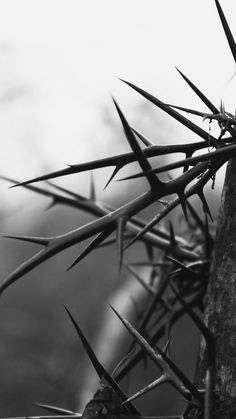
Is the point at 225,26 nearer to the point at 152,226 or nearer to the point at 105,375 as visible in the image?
the point at 152,226

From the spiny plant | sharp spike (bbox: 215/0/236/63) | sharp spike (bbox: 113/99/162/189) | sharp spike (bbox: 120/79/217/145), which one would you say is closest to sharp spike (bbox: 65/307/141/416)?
the spiny plant

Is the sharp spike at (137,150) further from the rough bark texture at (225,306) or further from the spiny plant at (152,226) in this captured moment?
the rough bark texture at (225,306)

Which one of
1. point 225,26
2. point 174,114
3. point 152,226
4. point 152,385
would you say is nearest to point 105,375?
point 152,385

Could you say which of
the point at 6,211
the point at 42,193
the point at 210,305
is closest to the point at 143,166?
the point at 210,305

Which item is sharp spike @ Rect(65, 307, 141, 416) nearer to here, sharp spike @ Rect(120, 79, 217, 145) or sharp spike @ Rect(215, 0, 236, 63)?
sharp spike @ Rect(120, 79, 217, 145)

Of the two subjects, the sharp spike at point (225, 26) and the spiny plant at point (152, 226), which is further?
the sharp spike at point (225, 26)

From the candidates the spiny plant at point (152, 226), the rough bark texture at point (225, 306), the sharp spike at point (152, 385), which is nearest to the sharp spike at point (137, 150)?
the spiny plant at point (152, 226)

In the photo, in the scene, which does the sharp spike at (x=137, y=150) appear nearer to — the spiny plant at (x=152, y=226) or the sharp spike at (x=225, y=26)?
the spiny plant at (x=152, y=226)

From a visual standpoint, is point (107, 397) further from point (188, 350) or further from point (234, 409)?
point (188, 350)

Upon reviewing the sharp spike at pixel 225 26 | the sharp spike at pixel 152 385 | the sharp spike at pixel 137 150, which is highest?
the sharp spike at pixel 225 26

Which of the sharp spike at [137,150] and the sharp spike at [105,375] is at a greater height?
the sharp spike at [137,150]
